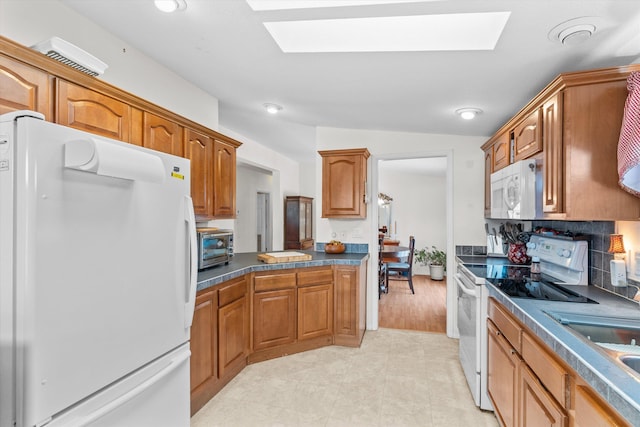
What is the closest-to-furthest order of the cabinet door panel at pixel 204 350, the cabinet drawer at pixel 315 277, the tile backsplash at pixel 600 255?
the tile backsplash at pixel 600 255
the cabinet door panel at pixel 204 350
the cabinet drawer at pixel 315 277

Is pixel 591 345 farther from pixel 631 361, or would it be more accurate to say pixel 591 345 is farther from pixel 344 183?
pixel 344 183

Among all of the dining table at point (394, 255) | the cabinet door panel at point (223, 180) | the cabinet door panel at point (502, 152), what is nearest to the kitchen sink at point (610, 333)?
the cabinet door panel at point (502, 152)

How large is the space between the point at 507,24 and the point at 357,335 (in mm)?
2805

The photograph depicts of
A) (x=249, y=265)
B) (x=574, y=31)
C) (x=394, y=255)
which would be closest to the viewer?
(x=574, y=31)

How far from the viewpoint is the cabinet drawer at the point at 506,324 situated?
1653mm

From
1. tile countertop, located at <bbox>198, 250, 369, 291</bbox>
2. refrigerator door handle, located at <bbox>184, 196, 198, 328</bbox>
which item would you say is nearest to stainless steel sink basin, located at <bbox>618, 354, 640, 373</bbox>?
refrigerator door handle, located at <bbox>184, 196, 198, 328</bbox>

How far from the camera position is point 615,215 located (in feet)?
5.26

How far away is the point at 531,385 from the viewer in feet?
4.82

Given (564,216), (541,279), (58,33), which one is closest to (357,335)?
(541,279)

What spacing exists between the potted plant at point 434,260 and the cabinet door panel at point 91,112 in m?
6.14

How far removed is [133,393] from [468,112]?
2.97 m

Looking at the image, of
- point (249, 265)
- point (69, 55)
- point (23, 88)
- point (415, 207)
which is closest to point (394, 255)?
point (415, 207)

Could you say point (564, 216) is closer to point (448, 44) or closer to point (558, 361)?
point (558, 361)

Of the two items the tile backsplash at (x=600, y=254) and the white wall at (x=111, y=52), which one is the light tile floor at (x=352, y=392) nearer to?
the tile backsplash at (x=600, y=254)
